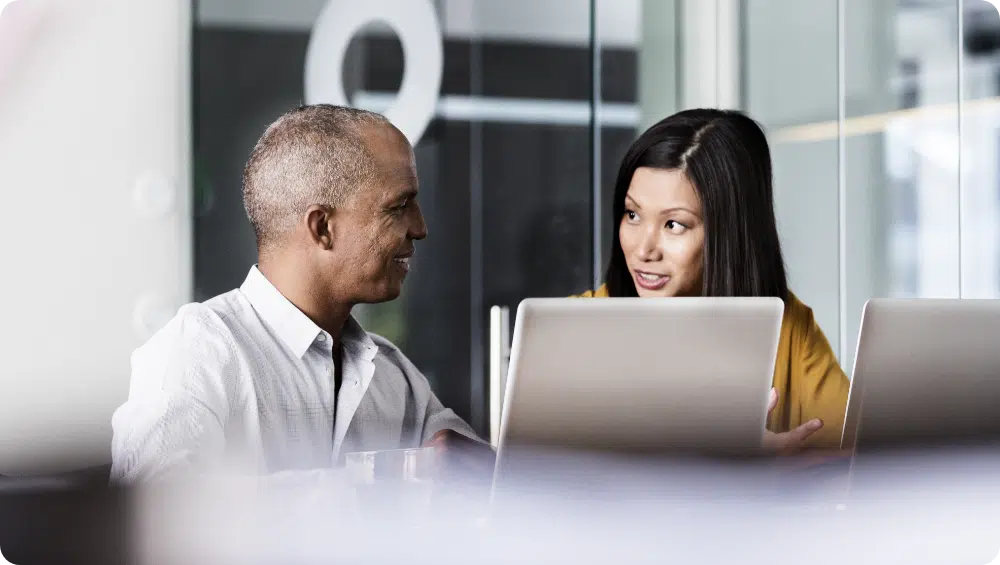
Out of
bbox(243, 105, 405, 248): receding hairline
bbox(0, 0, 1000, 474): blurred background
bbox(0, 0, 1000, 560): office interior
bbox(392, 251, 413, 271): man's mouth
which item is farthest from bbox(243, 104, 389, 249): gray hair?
bbox(0, 0, 1000, 474): blurred background

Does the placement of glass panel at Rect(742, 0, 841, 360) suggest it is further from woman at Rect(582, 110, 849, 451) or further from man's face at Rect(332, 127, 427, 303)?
man's face at Rect(332, 127, 427, 303)

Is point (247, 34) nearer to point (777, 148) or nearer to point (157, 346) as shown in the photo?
point (777, 148)

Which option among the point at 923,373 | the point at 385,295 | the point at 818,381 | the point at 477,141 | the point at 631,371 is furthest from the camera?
the point at 477,141

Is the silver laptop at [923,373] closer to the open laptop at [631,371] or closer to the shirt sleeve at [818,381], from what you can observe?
the open laptop at [631,371]

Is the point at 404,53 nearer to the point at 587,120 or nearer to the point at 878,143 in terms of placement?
the point at 587,120

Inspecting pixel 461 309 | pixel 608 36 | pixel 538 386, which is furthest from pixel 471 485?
pixel 608 36

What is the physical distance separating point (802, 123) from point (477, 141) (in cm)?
107

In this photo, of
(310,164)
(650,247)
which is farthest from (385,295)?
(650,247)

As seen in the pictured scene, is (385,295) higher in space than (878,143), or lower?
lower

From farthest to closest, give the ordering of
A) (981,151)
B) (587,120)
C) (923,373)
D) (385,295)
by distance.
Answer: (587,120) < (981,151) < (385,295) < (923,373)

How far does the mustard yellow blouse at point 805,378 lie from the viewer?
6.12 ft

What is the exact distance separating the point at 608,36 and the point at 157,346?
259 centimetres

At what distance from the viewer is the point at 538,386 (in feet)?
3.31

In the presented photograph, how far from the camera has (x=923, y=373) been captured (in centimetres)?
112
